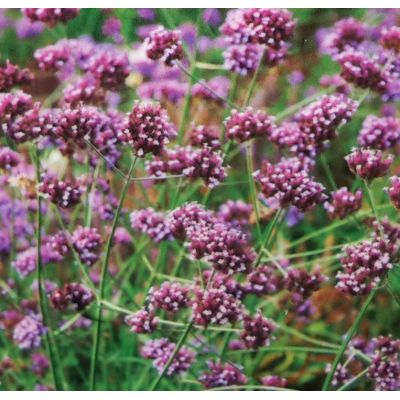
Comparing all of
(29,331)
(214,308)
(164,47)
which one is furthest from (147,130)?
(29,331)

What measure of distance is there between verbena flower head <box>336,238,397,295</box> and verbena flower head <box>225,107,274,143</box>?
205mm

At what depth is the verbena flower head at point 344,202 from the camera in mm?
1275

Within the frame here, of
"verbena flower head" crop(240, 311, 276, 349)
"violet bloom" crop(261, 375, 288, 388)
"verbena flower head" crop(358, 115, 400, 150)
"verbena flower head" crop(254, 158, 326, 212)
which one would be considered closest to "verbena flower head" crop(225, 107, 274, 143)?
"verbena flower head" crop(254, 158, 326, 212)

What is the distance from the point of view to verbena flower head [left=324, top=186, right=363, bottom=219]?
4.18 ft

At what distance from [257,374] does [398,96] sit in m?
0.48

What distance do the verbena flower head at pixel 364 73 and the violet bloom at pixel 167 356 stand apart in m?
0.47

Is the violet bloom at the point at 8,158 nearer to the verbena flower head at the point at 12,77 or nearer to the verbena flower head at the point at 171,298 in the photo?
the verbena flower head at the point at 12,77

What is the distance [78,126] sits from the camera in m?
1.18

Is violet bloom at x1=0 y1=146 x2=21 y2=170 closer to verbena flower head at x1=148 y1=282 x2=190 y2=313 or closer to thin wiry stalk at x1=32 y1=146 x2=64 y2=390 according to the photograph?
thin wiry stalk at x1=32 y1=146 x2=64 y2=390

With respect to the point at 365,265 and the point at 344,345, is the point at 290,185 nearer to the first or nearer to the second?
the point at 365,265

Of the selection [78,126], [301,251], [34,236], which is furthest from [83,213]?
[301,251]

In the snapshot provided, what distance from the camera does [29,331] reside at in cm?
134

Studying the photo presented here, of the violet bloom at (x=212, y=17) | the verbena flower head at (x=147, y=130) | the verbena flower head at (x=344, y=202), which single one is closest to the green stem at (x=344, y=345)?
the verbena flower head at (x=344, y=202)
